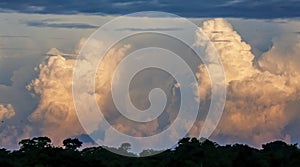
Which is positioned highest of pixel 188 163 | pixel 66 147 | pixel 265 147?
pixel 265 147

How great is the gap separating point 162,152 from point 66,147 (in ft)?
65.7

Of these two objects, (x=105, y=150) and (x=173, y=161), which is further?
(x=105, y=150)

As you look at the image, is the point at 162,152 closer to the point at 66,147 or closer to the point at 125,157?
the point at 125,157

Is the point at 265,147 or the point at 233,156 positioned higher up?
the point at 265,147

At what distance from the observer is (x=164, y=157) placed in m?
→ 143

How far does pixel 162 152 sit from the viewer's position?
159375 mm

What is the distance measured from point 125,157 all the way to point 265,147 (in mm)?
39451

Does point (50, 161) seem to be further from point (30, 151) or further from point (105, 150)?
point (105, 150)

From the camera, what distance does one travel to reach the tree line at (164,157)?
132512 millimetres

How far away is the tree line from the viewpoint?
132512mm

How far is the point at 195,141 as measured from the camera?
153375mm

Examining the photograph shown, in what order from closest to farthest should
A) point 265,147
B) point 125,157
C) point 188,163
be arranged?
1. point 188,163
2. point 125,157
3. point 265,147

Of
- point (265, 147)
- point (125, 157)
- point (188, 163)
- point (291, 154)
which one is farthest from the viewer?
point (265, 147)

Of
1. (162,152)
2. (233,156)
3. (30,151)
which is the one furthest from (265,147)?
(30,151)
